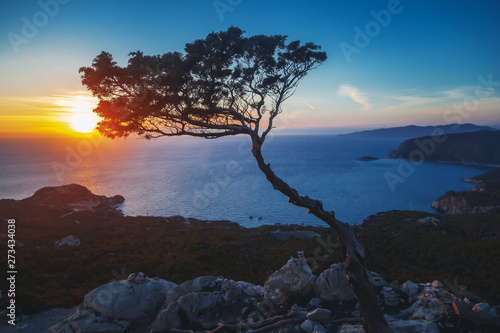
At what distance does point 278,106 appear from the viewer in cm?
959

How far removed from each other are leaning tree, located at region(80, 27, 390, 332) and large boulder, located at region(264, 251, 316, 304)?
3.24 meters

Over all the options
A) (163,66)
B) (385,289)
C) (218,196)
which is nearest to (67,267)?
(163,66)

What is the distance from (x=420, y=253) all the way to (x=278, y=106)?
75.1 feet

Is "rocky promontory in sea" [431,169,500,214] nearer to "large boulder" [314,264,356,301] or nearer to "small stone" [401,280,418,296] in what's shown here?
"small stone" [401,280,418,296]

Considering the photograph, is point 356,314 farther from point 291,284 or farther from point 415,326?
point 291,284

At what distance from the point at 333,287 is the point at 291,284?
5.42 ft

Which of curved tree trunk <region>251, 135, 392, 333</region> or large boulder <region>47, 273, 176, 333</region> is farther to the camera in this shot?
large boulder <region>47, 273, 176, 333</region>

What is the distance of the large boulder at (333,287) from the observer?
31.2ft

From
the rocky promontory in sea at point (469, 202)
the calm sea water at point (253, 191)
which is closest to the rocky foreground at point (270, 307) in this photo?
the calm sea water at point (253, 191)

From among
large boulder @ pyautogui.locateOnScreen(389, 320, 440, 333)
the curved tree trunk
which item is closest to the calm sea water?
large boulder @ pyautogui.locateOnScreen(389, 320, 440, 333)

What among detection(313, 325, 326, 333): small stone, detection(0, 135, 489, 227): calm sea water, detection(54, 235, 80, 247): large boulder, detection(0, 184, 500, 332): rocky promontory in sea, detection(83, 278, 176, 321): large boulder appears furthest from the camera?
detection(0, 135, 489, 227): calm sea water

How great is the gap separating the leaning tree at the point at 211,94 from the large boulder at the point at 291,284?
10.6 feet

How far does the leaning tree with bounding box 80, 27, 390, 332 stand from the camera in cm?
727

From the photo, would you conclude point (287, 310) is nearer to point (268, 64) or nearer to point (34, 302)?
point (268, 64)
